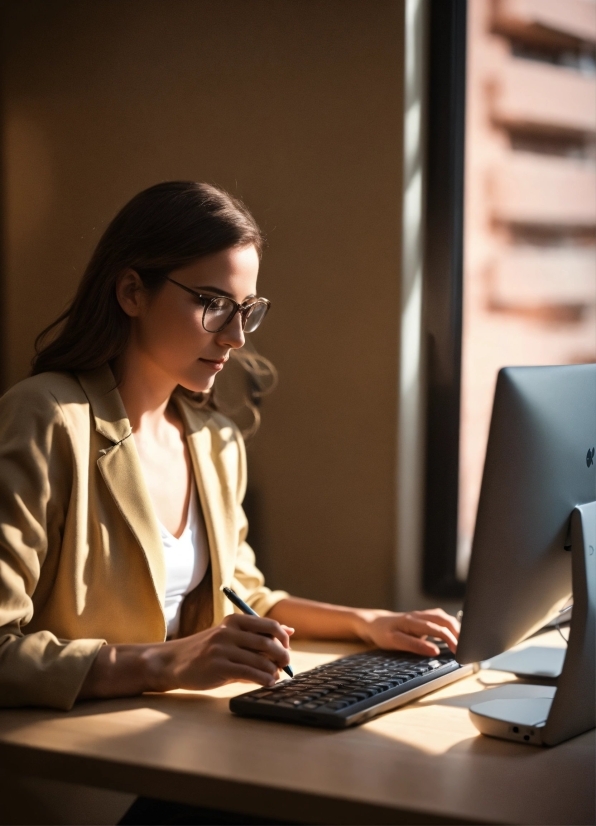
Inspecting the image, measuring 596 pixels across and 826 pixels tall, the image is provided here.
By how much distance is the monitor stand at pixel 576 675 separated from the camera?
131cm

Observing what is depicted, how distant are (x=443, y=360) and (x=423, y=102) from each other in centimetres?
60

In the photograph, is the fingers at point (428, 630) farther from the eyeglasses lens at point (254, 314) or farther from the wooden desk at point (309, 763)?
the eyeglasses lens at point (254, 314)

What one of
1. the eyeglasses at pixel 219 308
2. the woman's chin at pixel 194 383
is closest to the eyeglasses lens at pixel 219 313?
the eyeglasses at pixel 219 308

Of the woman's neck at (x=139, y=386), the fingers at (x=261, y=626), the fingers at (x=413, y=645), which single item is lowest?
the fingers at (x=413, y=645)

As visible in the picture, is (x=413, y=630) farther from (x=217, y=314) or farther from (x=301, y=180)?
(x=301, y=180)

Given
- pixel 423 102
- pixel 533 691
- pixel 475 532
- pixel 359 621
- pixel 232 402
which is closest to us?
pixel 475 532

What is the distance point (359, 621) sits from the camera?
1.89m

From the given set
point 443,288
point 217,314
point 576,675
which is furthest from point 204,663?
point 443,288

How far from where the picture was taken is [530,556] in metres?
1.30

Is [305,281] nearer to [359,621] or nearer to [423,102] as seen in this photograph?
[423,102]

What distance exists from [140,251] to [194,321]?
0.17 metres

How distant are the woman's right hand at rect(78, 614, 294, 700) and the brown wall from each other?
2.69ft

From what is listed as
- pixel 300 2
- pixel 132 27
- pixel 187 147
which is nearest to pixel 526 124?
pixel 300 2

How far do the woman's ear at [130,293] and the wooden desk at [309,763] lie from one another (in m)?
0.73
